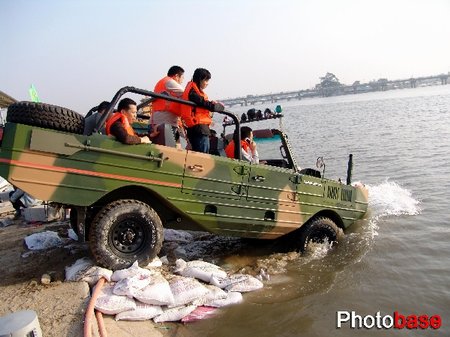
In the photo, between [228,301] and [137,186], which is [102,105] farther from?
[228,301]

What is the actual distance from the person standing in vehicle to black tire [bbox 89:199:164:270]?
123 centimetres

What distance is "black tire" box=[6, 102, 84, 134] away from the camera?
4.22 meters

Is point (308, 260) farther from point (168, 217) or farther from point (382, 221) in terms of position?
point (382, 221)

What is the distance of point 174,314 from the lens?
438 centimetres

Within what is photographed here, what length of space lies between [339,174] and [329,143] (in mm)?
9005

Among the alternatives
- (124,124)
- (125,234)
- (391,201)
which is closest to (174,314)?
(125,234)

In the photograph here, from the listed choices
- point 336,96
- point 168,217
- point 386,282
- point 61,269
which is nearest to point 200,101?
point 168,217

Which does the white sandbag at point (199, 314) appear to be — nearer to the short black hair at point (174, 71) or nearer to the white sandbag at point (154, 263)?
the white sandbag at point (154, 263)

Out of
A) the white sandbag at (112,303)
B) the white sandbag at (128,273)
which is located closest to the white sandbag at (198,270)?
the white sandbag at (128,273)

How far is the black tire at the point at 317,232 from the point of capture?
6.50m

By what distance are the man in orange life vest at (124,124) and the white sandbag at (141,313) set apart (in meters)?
1.76

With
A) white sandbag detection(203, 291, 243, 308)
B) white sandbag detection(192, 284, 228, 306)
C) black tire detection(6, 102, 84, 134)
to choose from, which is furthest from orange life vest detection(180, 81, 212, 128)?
white sandbag detection(203, 291, 243, 308)

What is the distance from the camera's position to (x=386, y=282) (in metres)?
5.76

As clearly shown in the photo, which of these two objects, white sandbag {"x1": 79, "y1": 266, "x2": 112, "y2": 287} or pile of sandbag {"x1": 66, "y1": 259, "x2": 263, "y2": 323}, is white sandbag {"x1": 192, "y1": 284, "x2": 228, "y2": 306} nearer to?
pile of sandbag {"x1": 66, "y1": 259, "x2": 263, "y2": 323}
